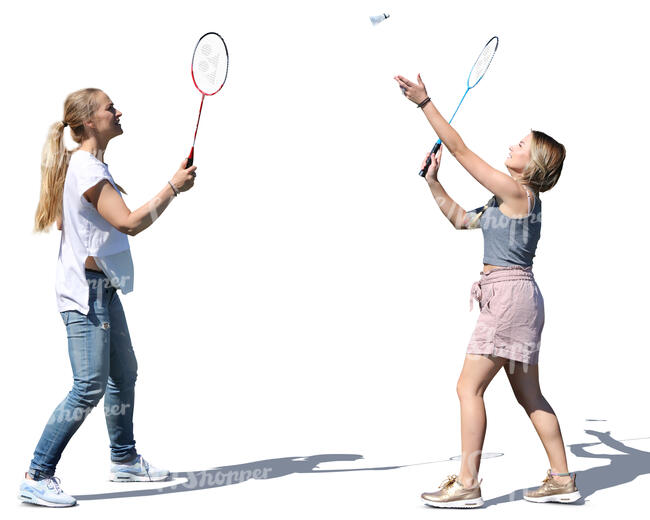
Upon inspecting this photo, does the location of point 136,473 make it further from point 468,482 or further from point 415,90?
point 415,90

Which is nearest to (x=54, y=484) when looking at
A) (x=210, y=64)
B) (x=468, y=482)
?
(x=468, y=482)

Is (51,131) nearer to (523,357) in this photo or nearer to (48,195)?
(48,195)

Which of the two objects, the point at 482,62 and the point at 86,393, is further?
the point at 482,62

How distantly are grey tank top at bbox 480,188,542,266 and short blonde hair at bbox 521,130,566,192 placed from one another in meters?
0.09

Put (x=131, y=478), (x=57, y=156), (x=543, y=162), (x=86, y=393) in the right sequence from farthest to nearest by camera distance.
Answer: (x=131, y=478), (x=57, y=156), (x=86, y=393), (x=543, y=162)

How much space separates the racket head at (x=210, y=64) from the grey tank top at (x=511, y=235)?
5.65 ft

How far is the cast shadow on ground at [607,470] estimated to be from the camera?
6.18m

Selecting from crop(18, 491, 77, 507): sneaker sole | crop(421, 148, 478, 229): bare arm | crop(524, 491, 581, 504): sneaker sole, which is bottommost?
crop(524, 491, 581, 504): sneaker sole

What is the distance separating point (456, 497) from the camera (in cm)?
589

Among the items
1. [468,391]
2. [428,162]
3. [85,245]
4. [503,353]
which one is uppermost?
[428,162]

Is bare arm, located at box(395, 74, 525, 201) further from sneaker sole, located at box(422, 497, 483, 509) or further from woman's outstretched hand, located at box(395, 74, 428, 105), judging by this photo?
sneaker sole, located at box(422, 497, 483, 509)

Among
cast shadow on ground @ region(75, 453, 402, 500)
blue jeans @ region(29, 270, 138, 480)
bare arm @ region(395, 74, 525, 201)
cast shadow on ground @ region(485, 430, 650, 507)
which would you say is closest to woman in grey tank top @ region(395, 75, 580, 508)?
bare arm @ region(395, 74, 525, 201)

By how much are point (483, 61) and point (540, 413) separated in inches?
83.1

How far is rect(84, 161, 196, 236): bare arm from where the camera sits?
5.95 meters
